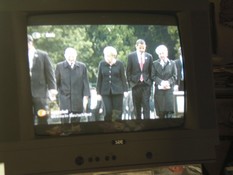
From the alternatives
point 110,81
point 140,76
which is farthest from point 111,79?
point 140,76

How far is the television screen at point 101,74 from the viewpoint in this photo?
53.9 inches

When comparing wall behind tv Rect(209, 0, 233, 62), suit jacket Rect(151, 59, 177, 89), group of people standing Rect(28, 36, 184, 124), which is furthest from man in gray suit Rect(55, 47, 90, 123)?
wall behind tv Rect(209, 0, 233, 62)

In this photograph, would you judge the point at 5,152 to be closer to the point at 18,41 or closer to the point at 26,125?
the point at 26,125

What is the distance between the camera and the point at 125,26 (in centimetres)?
143

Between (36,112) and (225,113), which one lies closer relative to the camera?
(36,112)

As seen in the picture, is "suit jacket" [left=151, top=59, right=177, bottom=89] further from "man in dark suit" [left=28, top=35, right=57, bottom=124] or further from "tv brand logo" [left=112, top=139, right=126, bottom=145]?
"man in dark suit" [left=28, top=35, right=57, bottom=124]

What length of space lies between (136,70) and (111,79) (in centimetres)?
10

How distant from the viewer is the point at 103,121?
1407 millimetres

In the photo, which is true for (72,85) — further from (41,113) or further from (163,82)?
(163,82)

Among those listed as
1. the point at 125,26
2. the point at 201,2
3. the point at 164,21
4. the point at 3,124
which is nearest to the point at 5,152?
the point at 3,124

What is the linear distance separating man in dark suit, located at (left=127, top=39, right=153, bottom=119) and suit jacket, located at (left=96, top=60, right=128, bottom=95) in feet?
0.09

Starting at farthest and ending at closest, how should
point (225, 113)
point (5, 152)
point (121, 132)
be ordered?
point (225, 113)
point (121, 132)
point (5, 152)

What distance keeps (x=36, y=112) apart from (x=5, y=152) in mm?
172

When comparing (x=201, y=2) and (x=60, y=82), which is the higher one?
(x=201, y=2)
